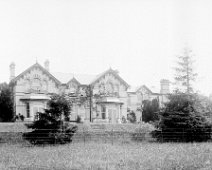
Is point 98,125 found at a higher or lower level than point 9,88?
lower

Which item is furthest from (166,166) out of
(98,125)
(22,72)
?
(22,72)

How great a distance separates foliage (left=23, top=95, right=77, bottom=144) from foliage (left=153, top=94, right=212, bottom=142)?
851cm

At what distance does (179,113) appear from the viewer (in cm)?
3077

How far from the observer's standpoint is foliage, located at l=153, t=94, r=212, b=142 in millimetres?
30219

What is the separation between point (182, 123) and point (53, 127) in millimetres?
11775

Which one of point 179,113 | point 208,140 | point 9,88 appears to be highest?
point 9,88

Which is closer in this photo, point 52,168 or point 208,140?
point 52,168

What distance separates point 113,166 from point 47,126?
14.5 m

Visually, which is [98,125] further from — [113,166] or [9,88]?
[113,166]

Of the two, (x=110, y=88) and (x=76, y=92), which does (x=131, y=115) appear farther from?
(x=76, y=92)

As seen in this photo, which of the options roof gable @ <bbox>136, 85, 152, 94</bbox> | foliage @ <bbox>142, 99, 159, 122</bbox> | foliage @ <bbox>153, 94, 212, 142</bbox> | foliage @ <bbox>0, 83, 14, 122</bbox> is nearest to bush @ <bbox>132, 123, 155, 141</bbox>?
foliage @ <bbox>153, 94, 212, 142</bbox>

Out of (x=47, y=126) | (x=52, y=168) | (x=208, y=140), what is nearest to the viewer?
(x=52, y=168)

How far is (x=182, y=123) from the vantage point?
30.5 metres

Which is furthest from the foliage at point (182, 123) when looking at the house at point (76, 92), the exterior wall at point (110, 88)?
the exterior wall at point (110, 88)
